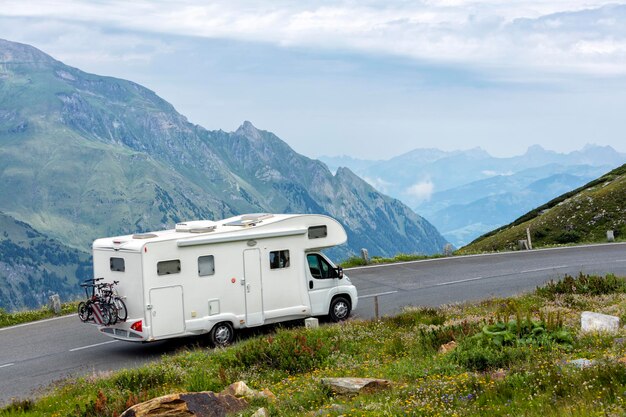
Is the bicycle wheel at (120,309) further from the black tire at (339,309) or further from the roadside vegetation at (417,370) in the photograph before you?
the black tire at (339,309)

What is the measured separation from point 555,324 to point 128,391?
801 cm

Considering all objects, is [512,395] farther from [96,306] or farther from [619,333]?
[96,306]

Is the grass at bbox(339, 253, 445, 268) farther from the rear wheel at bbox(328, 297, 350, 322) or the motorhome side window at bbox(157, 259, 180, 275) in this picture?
the motorhome side window at bbox(157, 259, 180, 275)

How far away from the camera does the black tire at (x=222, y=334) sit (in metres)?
18.1

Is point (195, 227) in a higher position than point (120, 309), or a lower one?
higher

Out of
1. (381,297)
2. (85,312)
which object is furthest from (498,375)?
(381,297)

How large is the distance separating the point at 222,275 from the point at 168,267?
146 centimetres

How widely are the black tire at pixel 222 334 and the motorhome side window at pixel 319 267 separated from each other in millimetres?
2991

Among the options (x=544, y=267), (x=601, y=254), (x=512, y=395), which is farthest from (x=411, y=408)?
(x=601, y=254)

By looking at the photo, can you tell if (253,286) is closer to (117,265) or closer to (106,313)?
(117,265)

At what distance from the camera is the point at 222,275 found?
1808 cm

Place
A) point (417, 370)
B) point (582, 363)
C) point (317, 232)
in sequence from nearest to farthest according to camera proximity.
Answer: point (582, 363), point (417, 370), point (317, 232)

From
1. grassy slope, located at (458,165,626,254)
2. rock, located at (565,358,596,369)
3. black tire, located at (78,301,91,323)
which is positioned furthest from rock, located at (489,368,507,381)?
grassy slope, located at (458,165,626,254)

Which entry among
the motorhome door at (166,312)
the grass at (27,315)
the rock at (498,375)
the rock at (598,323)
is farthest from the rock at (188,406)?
the grass at (27,315)
